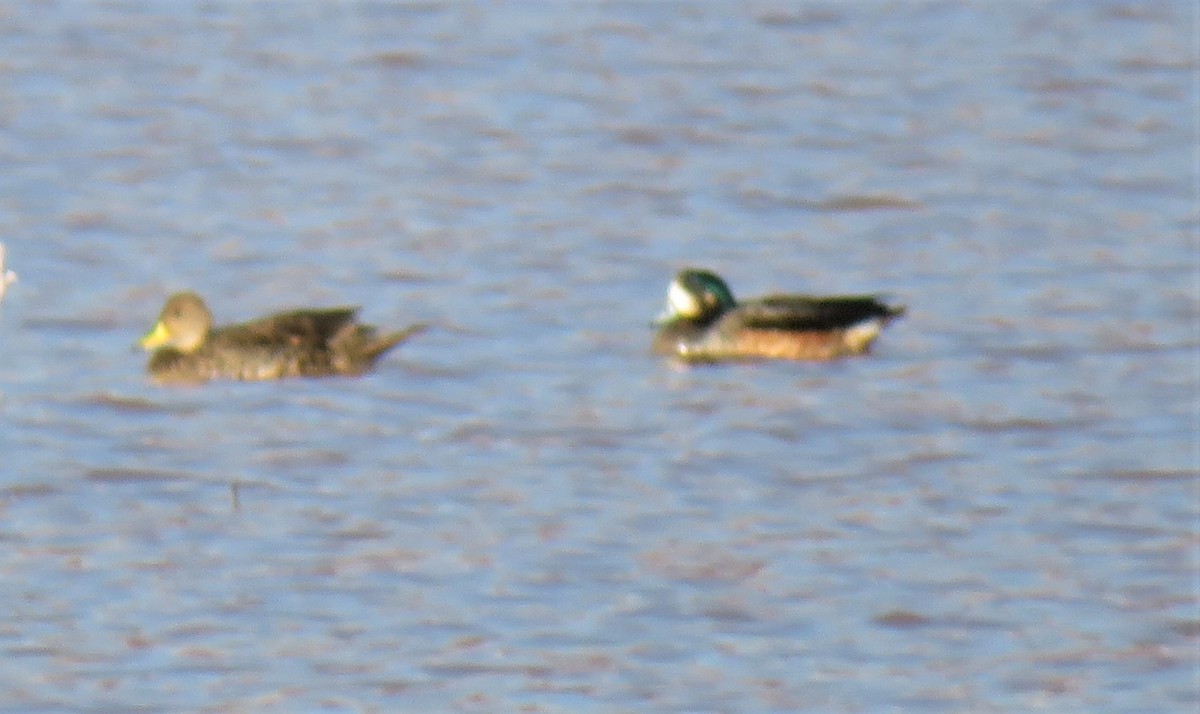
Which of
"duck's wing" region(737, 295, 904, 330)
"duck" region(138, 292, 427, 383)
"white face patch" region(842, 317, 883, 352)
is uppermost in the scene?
"duck's wing" region(737, 295, 904, 330)

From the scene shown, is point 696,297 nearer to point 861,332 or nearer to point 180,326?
point 861,332

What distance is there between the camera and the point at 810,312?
12141mm

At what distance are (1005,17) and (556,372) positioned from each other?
865 centimetres

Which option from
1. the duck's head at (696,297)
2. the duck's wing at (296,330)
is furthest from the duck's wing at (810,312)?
the duck's wing at (296,330)

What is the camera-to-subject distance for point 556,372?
38.1 ft

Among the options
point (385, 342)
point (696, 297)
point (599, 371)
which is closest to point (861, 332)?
point (696, 297)

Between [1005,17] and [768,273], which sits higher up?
[1005,17]

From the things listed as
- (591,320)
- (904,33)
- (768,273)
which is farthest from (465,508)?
(904,33)

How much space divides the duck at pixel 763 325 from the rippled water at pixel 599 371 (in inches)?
5.2

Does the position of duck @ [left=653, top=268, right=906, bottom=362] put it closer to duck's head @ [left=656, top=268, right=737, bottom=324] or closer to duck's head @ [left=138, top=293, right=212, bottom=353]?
duck's head @ [left=656, top=268, right=737, bottom=324]

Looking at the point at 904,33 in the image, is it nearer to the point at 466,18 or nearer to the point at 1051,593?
the point at 466,18

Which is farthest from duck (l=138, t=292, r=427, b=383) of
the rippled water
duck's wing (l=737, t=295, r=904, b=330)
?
duck's wing (l=737, t=295, r=904, b=330)

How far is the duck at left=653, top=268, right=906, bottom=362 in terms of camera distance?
12062mm

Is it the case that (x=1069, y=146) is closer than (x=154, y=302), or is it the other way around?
(x=154, y=302)
